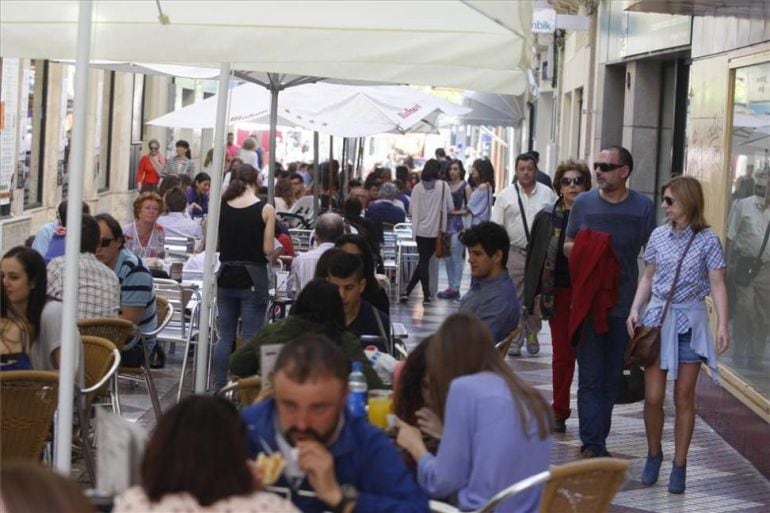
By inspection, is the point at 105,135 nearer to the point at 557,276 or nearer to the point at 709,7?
the point at 709,7

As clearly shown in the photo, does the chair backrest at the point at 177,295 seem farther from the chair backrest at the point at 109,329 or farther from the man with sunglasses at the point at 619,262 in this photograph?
the man with sunglasses at the point at 619,262

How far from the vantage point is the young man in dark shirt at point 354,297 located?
7328mm

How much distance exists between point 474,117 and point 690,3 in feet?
63.0

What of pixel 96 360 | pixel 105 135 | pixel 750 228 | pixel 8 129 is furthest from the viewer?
pixel 105 135

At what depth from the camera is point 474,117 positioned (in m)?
30.2

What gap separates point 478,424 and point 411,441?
388 millimetres

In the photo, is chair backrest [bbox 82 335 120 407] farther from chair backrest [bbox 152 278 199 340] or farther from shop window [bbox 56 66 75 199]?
shop window [bbox 56 66 75 199]

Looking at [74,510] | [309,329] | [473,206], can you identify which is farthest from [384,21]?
[473,206]

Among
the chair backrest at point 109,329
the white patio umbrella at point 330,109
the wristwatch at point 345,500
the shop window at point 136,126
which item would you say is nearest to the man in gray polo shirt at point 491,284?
the chair backrest at point 109,329

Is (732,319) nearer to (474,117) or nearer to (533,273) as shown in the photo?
(533,273)

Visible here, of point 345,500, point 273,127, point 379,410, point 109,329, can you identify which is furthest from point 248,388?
point 273,127

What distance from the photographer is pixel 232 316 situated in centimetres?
1078

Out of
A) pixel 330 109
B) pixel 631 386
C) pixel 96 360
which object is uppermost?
pixel 330 109

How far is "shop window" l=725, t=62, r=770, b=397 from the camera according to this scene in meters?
9.82
